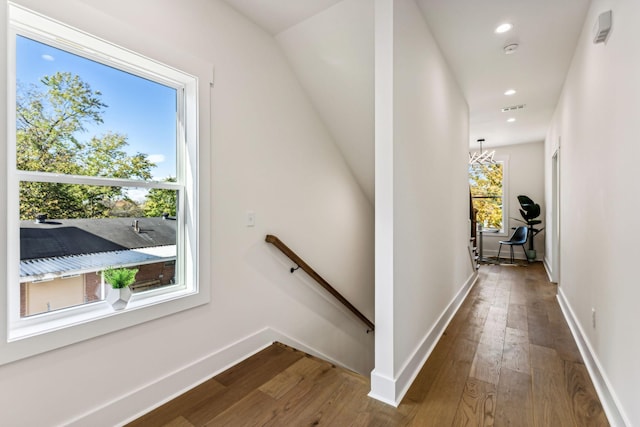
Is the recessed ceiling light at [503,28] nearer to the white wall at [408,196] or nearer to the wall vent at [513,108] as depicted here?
the white wall at [408,196]

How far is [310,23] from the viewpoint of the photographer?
2.30 metres

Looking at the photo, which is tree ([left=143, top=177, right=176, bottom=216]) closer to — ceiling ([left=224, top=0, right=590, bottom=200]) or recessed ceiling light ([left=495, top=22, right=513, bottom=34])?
ceiling ([left=224, top=0, right=590, bottom=200])

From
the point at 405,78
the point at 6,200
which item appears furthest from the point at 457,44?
the point at 6,200

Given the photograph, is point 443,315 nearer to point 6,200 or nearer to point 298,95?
point 298,95

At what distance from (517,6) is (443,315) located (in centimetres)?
265

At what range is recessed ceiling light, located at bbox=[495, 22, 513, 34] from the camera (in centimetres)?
251

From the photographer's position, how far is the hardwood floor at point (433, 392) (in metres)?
1.62

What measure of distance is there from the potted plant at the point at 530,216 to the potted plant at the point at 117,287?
23.3 ft

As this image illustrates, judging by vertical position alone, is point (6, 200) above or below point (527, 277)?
above

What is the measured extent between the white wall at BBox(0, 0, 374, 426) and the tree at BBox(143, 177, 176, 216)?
0.70ft

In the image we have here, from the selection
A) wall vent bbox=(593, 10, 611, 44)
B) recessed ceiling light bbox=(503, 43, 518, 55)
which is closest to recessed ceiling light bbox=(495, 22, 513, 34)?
recessed ceiling light bbox=(503, 43, 518, 55)

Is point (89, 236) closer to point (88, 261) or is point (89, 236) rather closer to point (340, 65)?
point (88, 261)

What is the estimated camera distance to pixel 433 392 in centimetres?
186

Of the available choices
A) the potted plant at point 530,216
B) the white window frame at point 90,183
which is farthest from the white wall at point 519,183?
the white window frame at point 90,183
